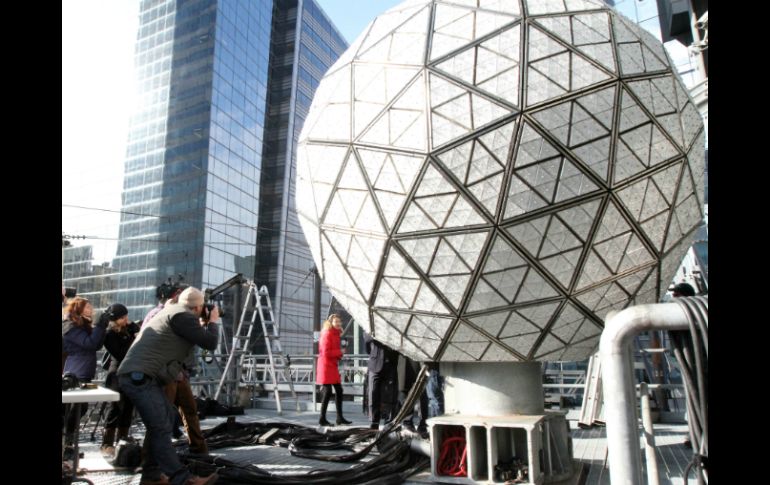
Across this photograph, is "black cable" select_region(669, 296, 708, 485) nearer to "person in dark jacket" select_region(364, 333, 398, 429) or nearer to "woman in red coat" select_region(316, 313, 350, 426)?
"person in dark jacket" select_region(364, 333, 398, 429)

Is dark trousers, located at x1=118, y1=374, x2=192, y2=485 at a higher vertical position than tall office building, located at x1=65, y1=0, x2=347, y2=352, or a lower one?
lower

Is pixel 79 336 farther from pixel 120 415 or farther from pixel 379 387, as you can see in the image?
pixel 379 387

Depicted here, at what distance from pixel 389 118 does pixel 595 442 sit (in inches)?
182

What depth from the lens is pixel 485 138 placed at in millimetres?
3693

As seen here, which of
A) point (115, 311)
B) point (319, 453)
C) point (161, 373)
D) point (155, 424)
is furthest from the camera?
point (115, 311)

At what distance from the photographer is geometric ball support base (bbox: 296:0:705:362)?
146 inches

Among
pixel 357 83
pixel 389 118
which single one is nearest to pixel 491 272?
pixel 389 118

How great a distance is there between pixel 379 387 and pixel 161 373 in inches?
153

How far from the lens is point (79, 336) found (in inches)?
236

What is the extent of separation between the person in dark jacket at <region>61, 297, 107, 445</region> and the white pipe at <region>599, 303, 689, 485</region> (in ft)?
18.9

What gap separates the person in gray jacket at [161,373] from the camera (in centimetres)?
417

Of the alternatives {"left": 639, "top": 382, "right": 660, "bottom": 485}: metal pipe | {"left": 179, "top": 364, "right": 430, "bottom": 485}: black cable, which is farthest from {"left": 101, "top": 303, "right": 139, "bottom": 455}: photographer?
{"left": 639, "top": 382, "right": 660, "bottom": 485}: metal pipe

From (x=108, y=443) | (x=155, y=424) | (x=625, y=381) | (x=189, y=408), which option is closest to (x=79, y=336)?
(x=108, y=443)
